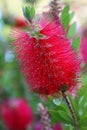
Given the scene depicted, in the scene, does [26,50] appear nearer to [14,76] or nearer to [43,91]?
[43,91]

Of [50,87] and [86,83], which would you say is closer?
[50,87]

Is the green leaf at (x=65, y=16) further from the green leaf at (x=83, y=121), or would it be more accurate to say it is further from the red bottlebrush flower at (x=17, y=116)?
the red bottlebrush flower at (x=17, y=116)

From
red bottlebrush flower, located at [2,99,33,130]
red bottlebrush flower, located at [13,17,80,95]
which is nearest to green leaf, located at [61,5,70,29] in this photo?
red bottlebrush flower, located at [13,17,80,95]

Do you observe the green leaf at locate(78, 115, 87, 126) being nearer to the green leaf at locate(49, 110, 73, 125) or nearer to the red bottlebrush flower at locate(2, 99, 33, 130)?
the green leaf at locate(49, 110, 73, 125)

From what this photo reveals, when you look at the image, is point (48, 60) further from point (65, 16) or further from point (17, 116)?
point (17, 116)

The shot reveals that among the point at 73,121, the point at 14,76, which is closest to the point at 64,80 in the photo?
the point at 73,121

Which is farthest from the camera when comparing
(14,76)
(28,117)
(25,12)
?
(14,76)

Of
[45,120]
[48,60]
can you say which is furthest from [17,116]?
[48,60]
